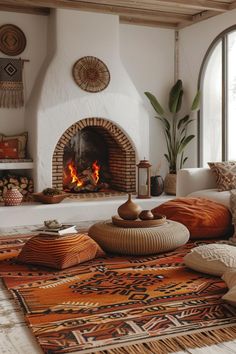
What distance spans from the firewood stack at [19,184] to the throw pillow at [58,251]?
8.24 ft

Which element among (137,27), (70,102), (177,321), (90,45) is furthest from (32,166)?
(177,321)

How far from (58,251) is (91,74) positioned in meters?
3.31

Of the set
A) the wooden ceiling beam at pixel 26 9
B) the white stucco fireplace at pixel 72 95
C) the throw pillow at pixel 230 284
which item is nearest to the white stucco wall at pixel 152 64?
the white stucco fireplace at pixel 72 95

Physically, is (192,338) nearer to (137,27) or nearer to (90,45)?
Result: (90,45)

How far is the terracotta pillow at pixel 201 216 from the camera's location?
14.1ft

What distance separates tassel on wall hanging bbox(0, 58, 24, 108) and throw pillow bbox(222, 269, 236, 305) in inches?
159

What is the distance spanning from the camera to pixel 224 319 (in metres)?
2.44

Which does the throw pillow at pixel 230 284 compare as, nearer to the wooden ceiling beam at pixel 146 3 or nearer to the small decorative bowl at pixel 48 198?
the small decorative bowl at pixel 48 198

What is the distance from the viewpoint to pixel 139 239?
3.58m

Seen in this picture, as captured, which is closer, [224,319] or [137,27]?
[224,319]

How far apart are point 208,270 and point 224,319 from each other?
71 cm

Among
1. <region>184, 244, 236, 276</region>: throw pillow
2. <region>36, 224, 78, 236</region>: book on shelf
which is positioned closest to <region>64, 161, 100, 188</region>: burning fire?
<region>36, 224, 78, 236</region>: book on shelf

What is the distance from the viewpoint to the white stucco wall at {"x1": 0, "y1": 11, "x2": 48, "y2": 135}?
615 cm

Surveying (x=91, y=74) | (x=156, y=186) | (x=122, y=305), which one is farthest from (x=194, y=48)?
(x=122, y=305)
